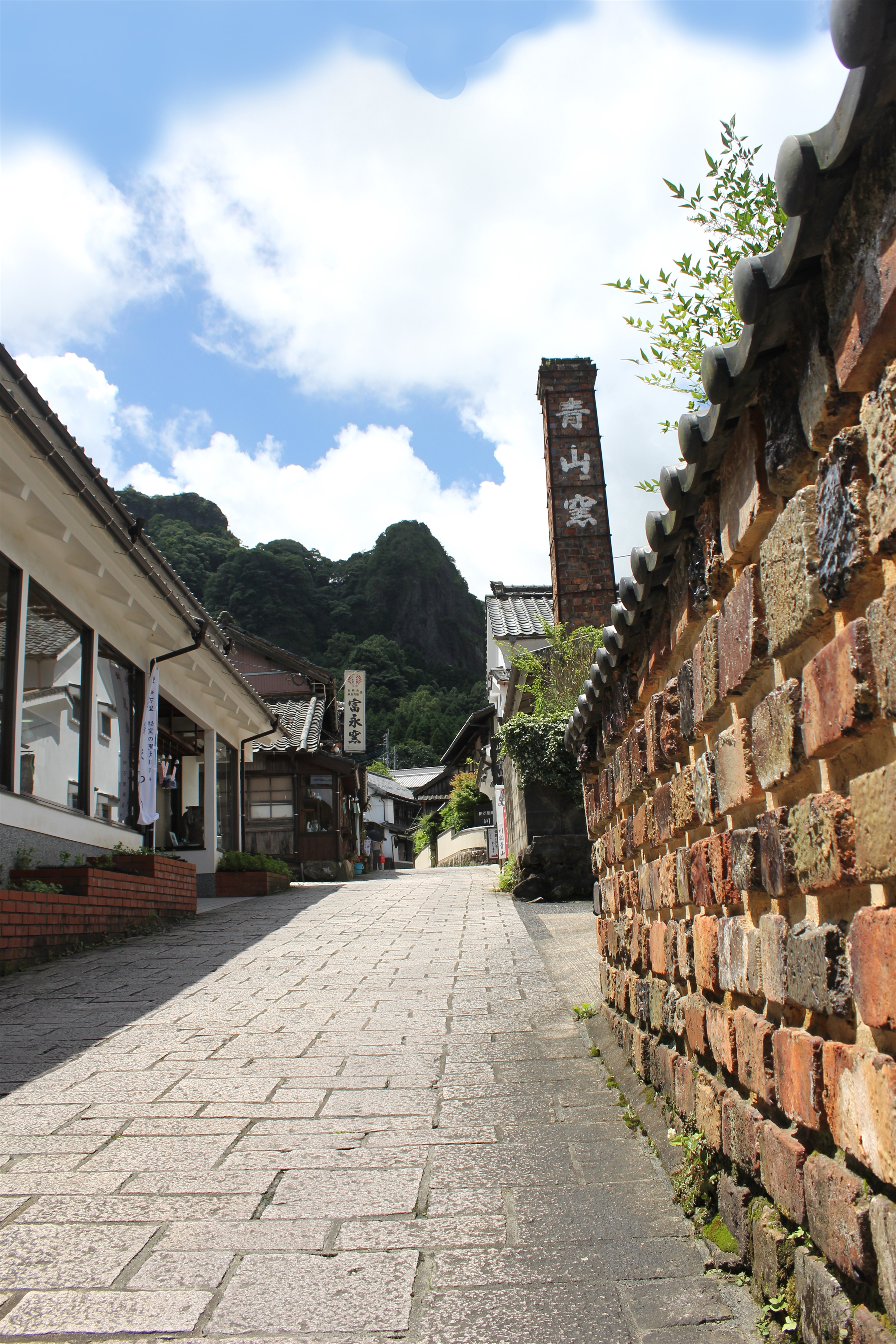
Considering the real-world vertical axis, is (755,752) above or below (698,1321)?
above

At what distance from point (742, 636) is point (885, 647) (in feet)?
2.41

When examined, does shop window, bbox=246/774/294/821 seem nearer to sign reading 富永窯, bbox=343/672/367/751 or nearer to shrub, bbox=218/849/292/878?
sign reading 富永窯, bbox=343/672/367/751

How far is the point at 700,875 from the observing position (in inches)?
112

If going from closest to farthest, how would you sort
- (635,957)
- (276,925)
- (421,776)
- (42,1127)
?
1. (42,1127)
2. (635,957)
3. (276,925)
4. (421,776)

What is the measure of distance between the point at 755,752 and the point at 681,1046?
58.0 inches

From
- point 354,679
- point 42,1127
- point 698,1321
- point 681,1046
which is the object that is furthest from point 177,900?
point 354,679

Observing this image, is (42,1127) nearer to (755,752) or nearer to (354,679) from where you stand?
(755,752)

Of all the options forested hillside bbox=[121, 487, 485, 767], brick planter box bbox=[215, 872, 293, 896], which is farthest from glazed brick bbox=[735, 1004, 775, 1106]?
forested hillside bbox=[121, 487, 485, 767]

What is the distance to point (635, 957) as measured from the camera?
414cm

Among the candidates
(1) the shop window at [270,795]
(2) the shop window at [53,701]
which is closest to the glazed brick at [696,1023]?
(2) the shop window at [53,701]

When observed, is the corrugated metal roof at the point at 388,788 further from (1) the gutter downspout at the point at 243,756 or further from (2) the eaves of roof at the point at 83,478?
(2) the eaves of roof at the point at 83,478

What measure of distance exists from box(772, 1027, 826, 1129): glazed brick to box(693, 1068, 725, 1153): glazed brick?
568mm

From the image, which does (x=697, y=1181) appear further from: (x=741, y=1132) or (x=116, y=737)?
(x=116, y=737)

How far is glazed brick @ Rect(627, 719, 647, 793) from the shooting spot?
12.3ft
